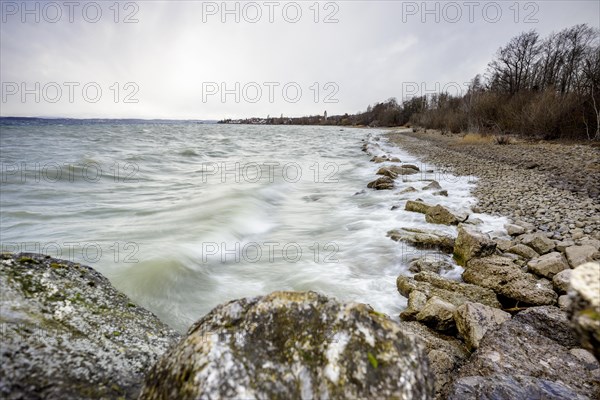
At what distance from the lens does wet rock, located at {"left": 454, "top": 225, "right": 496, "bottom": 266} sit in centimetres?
430

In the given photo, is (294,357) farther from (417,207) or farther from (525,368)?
(417,207)

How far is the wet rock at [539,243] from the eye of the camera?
174 inches

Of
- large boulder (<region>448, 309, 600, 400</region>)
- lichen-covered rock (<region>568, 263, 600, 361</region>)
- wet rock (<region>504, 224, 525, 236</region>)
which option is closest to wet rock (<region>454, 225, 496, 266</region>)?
wet rock (<region>504, 224, 525, 236</region>)

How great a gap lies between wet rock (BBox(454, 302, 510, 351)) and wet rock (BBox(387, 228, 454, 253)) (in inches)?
84.0

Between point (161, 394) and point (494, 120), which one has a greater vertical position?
point (494, 120)

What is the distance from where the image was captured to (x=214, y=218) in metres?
7.64

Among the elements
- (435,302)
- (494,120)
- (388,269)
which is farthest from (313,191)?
(494,120)

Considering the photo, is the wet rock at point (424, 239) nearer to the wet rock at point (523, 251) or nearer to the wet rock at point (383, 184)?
the wet rock at point (523, 251)

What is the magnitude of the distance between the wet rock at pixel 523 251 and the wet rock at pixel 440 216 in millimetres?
1554

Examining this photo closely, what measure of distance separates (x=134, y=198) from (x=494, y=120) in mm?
27097

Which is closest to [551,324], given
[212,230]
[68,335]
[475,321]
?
[475,321]

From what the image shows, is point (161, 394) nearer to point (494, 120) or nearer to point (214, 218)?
point (214, 218)

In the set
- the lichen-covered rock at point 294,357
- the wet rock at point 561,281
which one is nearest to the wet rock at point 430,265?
the wet rock at point 561,281

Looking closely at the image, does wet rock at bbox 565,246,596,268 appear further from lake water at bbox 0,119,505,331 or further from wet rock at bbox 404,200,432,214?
wet rock at bbox 404,200,432,214
